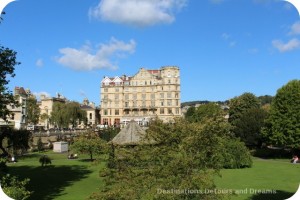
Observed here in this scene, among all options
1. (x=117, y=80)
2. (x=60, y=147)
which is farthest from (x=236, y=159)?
(x=117, y=80)

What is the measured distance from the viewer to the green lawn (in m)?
21.1

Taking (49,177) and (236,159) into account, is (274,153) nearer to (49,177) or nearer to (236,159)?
(236,159)

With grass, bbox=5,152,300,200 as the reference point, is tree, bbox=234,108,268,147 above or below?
above

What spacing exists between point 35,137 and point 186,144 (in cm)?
5398

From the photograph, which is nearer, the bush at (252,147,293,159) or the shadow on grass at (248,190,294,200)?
the shadow on grass at (248,190,294,200)

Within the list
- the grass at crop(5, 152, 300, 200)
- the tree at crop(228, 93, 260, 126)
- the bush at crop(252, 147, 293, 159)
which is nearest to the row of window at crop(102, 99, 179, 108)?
the tree at crop(228, 93, 260, 126)

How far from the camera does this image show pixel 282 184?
80.9ft

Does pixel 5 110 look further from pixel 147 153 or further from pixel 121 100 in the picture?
pixel 121 100

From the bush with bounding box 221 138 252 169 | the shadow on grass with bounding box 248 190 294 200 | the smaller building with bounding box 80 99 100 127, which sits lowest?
the shadow on grass with bounding box 248 190 294 200

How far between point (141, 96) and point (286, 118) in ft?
214

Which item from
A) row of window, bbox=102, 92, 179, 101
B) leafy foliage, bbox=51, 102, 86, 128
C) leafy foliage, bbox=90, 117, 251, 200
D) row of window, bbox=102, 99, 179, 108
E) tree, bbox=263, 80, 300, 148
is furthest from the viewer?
row of window, bbox=102, 99, 179, 108

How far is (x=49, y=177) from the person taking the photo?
29.4 metres

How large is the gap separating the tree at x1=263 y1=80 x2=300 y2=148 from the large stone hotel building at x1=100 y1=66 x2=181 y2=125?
56.1 meters

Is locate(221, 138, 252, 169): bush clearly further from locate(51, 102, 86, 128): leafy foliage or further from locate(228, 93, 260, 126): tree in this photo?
locate(51, 102, 86, 128): leafy foliage
